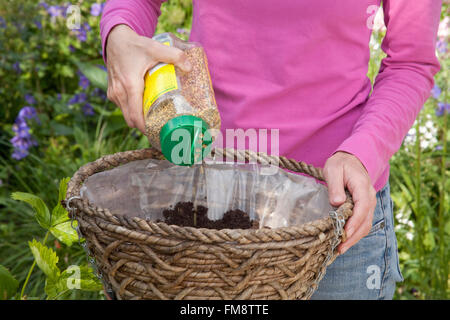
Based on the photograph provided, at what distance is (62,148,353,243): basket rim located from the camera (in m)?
0.61

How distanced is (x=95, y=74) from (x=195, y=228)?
5.35 feet

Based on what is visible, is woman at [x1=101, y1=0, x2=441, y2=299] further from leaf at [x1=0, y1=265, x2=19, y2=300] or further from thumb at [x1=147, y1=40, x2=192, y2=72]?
leaf at [x1=0, y1=265, x2=19, y2=300]

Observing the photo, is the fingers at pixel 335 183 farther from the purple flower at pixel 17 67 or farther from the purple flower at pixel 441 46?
the purple flower at pixel 17 67

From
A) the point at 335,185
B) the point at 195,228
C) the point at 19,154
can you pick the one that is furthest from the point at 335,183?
the point at 19,154

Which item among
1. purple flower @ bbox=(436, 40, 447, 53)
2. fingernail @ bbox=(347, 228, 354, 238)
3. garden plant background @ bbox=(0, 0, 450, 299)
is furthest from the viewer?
purple flower @ bbox=(436, 40, 447, 53)

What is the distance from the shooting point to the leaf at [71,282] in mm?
777

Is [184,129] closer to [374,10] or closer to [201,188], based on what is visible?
[201,188]

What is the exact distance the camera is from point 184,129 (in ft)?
2.32

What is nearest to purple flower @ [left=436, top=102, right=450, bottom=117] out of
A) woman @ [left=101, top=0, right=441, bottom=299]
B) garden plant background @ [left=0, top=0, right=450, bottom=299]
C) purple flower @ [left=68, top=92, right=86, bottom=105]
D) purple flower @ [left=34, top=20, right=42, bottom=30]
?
garden plant background @ [left=0, top=0, right=450, bottom=299]

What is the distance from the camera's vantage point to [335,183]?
0.76 metres

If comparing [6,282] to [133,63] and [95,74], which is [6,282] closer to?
[133,63]

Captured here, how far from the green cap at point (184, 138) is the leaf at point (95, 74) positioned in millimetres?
1472

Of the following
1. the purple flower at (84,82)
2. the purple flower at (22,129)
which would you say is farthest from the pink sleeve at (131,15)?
the purple flower at (84,82)
